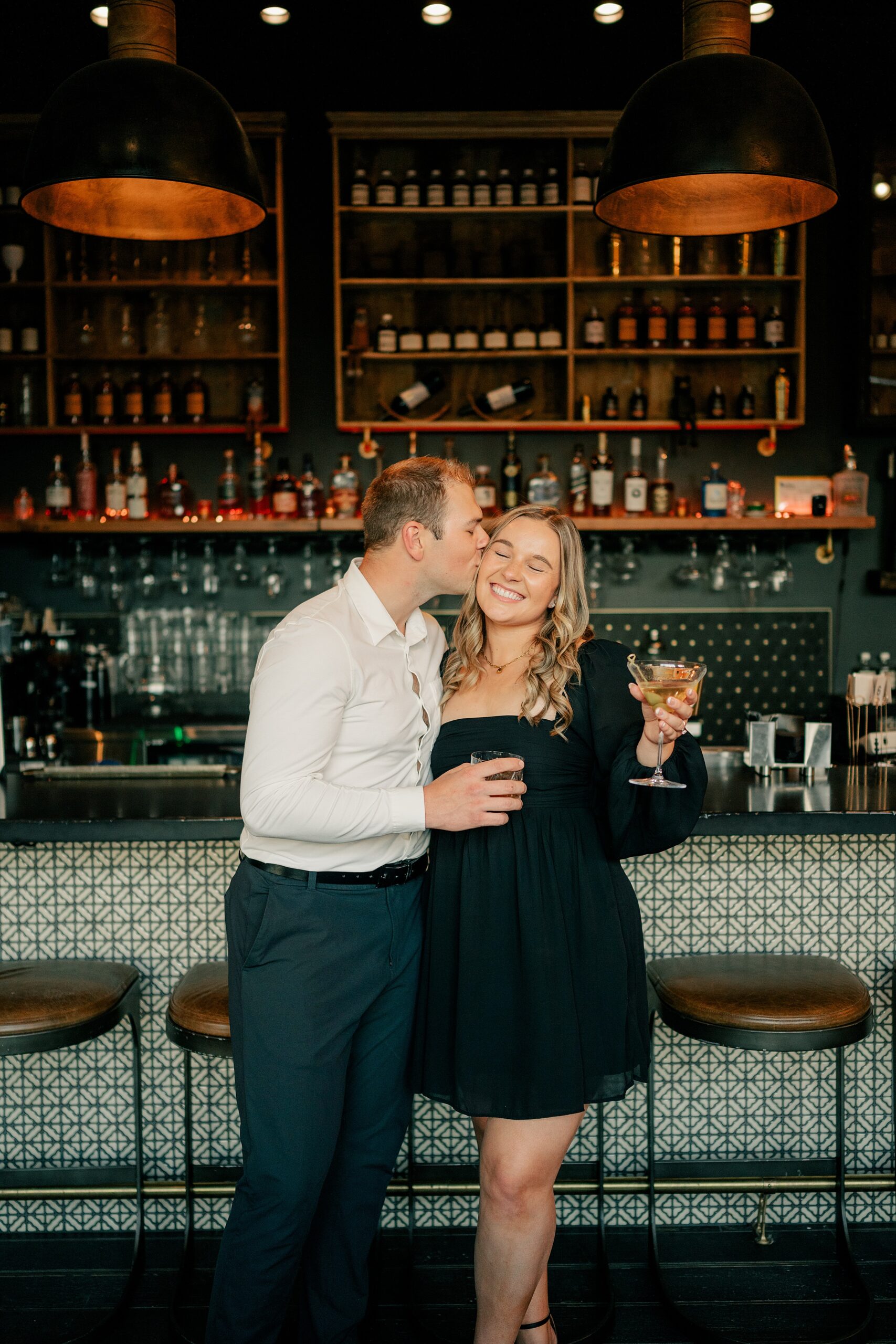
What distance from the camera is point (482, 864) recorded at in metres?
1.92

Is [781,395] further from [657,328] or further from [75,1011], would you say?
[75,1011]

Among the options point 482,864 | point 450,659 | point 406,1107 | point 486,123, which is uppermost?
point 486,123

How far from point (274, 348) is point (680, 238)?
1.76 m

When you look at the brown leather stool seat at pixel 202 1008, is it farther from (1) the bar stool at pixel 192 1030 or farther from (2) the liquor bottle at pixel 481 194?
(2) the liquor bottle at pixel 481 194

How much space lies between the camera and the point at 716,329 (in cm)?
459

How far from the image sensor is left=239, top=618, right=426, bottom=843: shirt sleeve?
178 cm

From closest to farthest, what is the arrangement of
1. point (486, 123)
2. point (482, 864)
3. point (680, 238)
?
1. point (482, 864)
2. point (486, 123)
3. point (680, 238)

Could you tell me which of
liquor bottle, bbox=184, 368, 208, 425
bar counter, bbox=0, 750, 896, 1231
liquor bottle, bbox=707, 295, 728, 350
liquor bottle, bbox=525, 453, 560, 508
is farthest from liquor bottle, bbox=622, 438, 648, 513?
bar counter, bbox=0, 750, 896, 1231

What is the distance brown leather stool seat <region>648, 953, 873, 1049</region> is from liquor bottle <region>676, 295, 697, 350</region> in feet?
9.67

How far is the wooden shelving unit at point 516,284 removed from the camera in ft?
14.6

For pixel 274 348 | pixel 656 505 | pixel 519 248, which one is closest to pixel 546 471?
pixel 656 505

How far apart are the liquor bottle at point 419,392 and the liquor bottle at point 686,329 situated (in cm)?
99

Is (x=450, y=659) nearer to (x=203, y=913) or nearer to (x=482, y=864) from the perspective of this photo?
(x=482, y=864)

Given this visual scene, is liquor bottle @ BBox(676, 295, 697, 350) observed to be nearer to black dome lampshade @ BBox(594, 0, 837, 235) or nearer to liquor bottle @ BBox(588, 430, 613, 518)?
liquor bottle @ BBox(588, 430, 613, 518)
